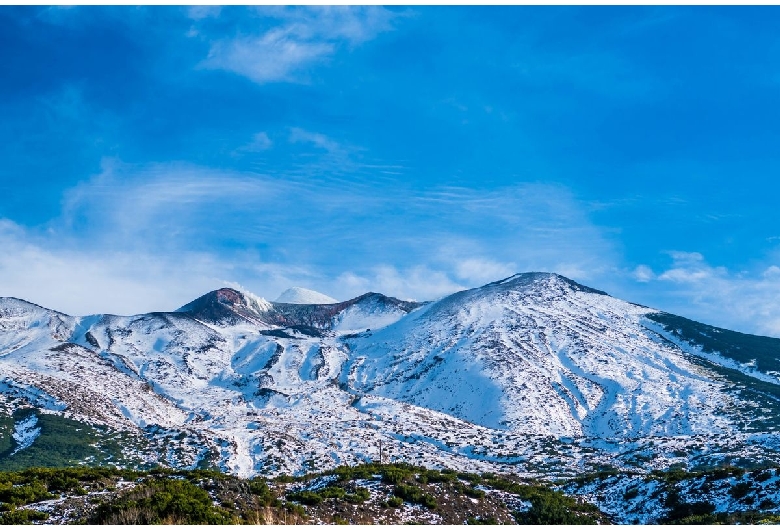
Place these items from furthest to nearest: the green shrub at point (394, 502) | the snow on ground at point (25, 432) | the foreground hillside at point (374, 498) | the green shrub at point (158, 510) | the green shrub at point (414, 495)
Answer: the snow on ground at point (25, 432)
the green shrub at point (414, 495)
the green shrub at point (394, 502)
the foreground hillside at point (374, 498)
the green shrub at point (158, 510)

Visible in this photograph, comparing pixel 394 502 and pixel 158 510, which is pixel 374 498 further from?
pixel 158 510

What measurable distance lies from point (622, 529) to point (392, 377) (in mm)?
117030

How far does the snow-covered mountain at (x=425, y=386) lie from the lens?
252 ft

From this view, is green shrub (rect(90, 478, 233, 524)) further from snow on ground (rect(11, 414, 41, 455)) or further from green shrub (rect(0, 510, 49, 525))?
snow on ground (rect(11, 414, 41, 455))

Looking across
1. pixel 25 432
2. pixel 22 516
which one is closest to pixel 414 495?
pixel 22 516

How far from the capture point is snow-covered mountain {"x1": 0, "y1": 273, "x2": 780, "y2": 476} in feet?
252

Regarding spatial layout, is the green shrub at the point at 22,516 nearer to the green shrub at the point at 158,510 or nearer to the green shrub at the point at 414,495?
the green shrub at the point at 158,510

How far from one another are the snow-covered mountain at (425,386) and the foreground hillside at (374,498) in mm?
37345

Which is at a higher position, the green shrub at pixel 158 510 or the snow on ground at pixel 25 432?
the green shrub at pixel 158 510

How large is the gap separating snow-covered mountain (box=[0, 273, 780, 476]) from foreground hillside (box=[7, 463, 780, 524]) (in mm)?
37345

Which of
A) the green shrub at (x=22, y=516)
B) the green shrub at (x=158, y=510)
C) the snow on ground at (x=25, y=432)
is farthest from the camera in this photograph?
the snow on ground at (x=25, y=432)

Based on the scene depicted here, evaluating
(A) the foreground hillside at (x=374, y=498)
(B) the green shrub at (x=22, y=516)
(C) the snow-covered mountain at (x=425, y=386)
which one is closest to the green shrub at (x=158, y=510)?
Answer: (A) the foreground hillside at (x=374, y=498)

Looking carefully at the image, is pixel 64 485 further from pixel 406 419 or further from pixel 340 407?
pixel 340 407

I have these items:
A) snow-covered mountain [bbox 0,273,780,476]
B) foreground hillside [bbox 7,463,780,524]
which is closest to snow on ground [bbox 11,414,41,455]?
snow-covered mountain [bbox 0,273,780,476]
